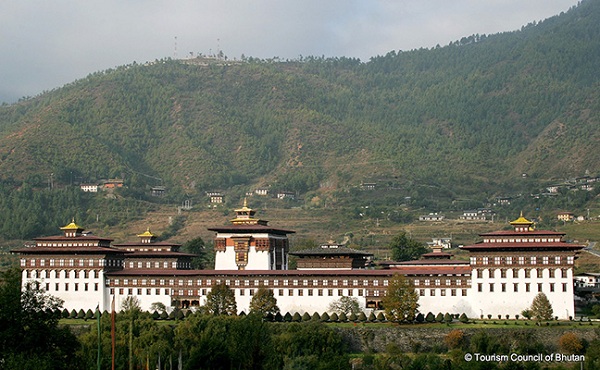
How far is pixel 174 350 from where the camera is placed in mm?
81625

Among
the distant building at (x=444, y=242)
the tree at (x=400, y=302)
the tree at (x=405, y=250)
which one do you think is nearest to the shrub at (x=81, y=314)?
the tree at (x=400, y=302)

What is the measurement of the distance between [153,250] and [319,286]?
1088 inches

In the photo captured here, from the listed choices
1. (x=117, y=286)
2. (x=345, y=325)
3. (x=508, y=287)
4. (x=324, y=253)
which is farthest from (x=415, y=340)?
(x=117, y=286)

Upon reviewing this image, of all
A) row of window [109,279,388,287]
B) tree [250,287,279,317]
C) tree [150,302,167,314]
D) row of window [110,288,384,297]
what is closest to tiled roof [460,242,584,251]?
row of window [109,279,388,287]

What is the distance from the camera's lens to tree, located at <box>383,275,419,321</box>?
98.8m

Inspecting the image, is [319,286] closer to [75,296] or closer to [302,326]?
[302,326]

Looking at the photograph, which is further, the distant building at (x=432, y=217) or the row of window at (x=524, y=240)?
the distant building at (x=432, y=217)

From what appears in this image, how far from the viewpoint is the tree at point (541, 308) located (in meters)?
98.9

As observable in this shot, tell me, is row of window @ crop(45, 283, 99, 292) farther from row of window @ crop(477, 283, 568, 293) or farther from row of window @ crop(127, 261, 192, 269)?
row of window @ crop(477, 283, 568, 293)

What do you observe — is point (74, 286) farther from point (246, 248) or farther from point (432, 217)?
point (432, 217)

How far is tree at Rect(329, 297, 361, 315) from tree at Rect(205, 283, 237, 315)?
32.7ft

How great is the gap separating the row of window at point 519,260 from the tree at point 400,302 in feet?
27.3

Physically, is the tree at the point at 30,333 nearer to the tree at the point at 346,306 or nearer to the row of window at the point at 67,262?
the tree at the point at 346,306

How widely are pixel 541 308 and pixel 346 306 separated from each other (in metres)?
19.0
